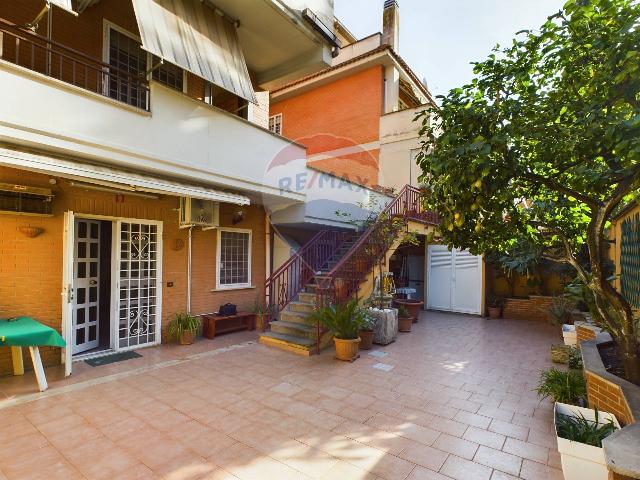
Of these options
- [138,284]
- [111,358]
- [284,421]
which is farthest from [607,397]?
[138,284]

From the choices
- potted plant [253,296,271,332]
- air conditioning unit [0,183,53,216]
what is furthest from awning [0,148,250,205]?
potted plant [253,296,271,332]

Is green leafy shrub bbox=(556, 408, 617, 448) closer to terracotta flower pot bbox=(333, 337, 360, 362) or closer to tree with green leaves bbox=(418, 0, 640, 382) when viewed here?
tree with green leaves bbox=(418, 0, 640, 382)

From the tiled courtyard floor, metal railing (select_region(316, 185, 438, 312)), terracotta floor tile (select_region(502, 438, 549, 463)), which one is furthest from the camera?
metal railing (select_region(316, 185, 438, 312))

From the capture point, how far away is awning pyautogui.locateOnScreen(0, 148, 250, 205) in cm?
424

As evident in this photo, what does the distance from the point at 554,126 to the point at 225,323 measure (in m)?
7.51

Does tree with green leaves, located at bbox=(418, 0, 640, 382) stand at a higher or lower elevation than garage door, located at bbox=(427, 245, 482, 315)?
higher

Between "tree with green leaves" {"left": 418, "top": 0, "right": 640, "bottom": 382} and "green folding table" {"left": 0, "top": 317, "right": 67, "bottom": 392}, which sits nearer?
"tree with green leaves" {"left": 418, "top": 0, "right": 640, "bottom": 382}

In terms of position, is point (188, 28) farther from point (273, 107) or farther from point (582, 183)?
point (273, 107)

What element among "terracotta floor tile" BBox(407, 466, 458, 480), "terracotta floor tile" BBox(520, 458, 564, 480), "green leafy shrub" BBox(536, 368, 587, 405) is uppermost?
"green leafy shrub" BBox(536, 368, 587, 405)

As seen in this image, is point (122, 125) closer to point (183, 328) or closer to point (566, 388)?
point (183, 328)

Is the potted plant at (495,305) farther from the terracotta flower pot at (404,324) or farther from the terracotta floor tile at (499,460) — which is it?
the terracotta floor tile at (499,460)

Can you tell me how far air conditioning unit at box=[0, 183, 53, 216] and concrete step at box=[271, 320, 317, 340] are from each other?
4.77 metres

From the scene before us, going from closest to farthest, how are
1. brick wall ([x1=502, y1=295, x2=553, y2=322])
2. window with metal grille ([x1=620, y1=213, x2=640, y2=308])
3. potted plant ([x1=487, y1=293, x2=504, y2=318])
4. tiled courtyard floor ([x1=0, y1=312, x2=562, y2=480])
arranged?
tiled courtyard floor ([x1=0, y1=312, x2=562, y2=480])
window with metal grille ([x1=620, y1=213, x2=640, y2=308])
brick wall ([x1=502, y1=295, x2=553, y2=322])
potted plant ([x1=487, y1=293, x2=504, y2=318])

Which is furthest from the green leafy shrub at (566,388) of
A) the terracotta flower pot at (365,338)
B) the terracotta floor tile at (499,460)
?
the terracotta flower pot at (365,338)
